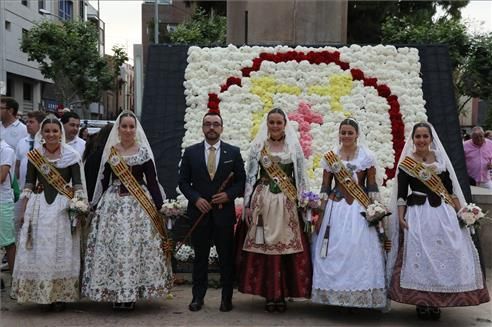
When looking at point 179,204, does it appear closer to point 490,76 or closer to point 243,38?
point 243,38

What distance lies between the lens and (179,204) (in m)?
5.80

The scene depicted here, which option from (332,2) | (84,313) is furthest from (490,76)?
(84,313)

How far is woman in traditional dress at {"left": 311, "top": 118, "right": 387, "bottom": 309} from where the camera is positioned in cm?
551

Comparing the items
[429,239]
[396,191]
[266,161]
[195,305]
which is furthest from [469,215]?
[195,305]

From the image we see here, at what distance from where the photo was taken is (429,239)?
217 inches

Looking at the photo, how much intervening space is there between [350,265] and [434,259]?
0.74 meters

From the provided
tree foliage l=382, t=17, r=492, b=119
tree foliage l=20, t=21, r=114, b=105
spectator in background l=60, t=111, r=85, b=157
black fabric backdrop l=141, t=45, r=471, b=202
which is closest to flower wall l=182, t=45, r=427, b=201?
black fabric backdrop l=141, t=45, r=471, b=202

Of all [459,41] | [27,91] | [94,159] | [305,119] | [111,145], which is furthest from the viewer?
[27,91]

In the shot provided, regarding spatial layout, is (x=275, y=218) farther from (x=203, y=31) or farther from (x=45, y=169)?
(x=203, y=31)

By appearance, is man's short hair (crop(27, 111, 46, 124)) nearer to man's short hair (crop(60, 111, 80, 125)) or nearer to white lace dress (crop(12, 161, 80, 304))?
man's short hair (crop(60, 111, 80, 125))

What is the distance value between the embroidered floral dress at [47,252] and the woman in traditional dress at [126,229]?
0.15 metres

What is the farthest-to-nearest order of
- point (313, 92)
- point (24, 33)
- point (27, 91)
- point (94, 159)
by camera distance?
point (27, 91) → point (24, 33) → point (313, 92) → point (94, 159)

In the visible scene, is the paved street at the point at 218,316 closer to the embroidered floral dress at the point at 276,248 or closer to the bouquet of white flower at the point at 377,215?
the embroidered floral dress at the point at 276,248

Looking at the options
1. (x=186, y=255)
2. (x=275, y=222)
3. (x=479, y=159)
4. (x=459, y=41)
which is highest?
(x=459, y=41)
